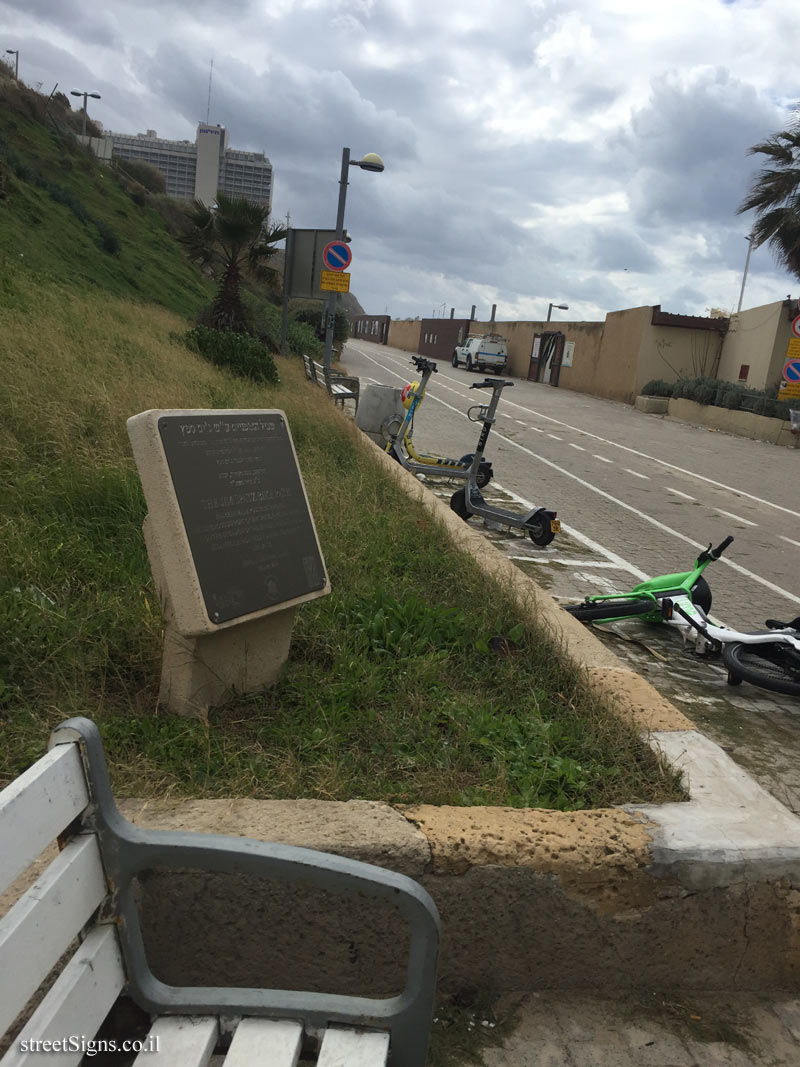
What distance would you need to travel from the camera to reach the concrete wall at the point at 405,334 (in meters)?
70.6

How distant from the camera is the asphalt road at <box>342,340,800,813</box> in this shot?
14.6 feet

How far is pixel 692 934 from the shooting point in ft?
7.97

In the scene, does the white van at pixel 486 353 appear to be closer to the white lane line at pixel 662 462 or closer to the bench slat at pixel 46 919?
the white lane line at pixel 662 462

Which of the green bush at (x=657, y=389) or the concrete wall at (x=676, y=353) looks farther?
the concrete wall at (x=676, y=353)

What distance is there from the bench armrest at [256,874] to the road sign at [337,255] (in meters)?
16.6

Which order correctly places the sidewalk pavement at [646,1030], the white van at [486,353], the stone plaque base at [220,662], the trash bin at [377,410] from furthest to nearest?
1. the white van at [486,353]
2. the trash bin at [377,410]
3. the stone plaque base at [220,662]
4. the sidewalk pavement at [646,1030]

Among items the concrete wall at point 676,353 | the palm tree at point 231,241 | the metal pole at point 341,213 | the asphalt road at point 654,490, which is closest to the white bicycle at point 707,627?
the asphalt road at point 654,490

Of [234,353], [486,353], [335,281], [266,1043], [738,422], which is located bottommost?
[266,1043]

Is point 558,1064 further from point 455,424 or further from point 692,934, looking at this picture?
point 455,424

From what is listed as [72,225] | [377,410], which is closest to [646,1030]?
[377,410]

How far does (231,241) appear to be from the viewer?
20.9 m

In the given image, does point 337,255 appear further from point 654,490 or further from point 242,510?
point 242,510

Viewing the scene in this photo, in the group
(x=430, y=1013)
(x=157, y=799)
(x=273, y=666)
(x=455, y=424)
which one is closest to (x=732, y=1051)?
(x=430, y=1013)

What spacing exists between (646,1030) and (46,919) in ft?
5.55
